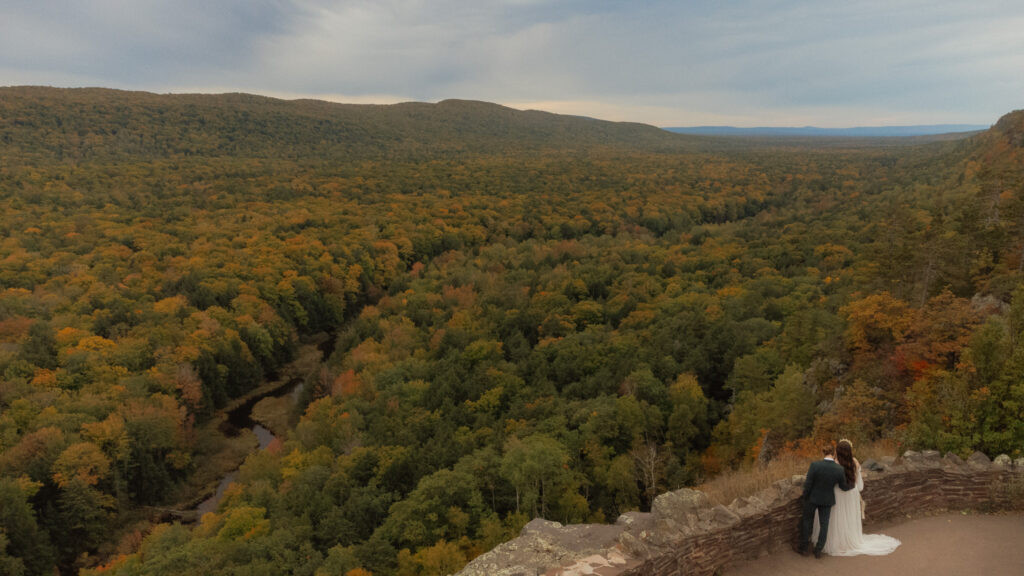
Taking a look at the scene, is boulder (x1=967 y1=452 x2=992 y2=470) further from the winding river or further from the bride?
the winding river

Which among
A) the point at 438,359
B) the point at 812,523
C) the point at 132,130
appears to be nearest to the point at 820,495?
the point at 812,523

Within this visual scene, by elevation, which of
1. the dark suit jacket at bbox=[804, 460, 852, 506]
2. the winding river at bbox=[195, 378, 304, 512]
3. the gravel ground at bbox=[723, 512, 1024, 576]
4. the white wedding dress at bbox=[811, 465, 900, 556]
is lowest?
the winding river at bbox=[195, 378, 304, 512]

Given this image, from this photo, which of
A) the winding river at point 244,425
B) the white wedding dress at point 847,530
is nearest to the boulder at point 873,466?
the white wedding dress at point 847,530

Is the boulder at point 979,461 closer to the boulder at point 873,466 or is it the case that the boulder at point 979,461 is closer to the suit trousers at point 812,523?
the boulder at point 873,466

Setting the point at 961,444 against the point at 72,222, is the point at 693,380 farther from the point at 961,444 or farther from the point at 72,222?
the point at 72,222

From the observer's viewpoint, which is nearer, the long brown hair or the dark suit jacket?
the dark suit jacket

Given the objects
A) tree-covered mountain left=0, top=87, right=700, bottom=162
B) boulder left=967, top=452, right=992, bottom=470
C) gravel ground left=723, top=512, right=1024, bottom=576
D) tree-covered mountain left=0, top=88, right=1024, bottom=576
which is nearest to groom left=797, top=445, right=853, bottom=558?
gravel ground left=723, top=512, right=1024, bottom=576

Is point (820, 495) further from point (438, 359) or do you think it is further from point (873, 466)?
point (438, 359)
